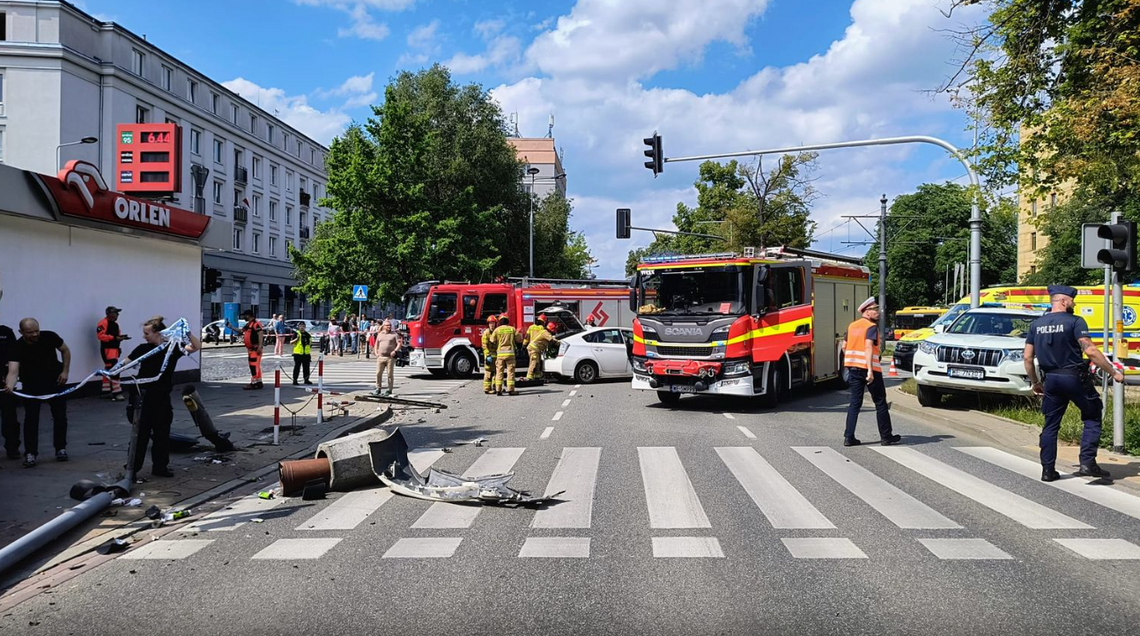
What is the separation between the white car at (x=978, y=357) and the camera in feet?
44.1

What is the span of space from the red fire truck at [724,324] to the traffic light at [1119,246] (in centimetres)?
565

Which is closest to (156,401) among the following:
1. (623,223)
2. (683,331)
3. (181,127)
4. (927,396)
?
(683,331)

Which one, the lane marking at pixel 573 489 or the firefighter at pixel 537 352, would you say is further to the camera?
the firefighter at pixel 537 352

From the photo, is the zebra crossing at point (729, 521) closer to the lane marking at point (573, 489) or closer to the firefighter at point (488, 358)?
the lane marking at point (573, 489)

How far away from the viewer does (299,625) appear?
4461 mm

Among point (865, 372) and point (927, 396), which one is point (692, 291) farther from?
point (865, 372)

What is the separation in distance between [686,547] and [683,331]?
9.23 meters

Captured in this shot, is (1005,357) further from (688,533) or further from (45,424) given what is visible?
(45,424)

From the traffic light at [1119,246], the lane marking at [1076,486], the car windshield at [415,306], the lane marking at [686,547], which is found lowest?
the lane marking at [686,547]

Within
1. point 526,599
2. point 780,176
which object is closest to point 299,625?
point 526,599

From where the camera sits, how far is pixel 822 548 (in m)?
5.84

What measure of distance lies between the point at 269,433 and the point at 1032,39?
45.3 feet

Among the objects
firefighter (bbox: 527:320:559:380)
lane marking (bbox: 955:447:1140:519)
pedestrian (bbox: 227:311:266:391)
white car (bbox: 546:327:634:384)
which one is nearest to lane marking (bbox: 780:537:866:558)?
lane marking (bbox: 955:447:1140:519)

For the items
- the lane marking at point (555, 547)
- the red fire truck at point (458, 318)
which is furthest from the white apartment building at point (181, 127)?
the lane marking at point (555, 547)
